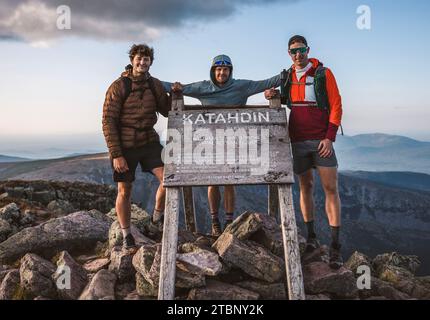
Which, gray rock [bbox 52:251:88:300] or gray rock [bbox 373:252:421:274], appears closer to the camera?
gray rock [bbox 52:251:88:300]

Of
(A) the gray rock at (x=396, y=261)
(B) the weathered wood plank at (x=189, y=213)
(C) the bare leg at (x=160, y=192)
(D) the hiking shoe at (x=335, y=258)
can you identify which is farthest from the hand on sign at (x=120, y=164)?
(A) the gray rock at (x=396, y=261)

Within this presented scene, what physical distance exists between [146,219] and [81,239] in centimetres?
189

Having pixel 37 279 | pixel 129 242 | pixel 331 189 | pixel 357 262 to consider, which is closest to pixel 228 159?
pixel 331 189

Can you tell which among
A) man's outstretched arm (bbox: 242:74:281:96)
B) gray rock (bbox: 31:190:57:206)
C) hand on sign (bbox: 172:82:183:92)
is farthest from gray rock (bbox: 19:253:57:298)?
gray rock (bbox: 31:190:57:206)

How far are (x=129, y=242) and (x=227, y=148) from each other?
3.21m

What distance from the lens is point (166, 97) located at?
27.5 feet

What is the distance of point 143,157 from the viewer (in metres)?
8.32

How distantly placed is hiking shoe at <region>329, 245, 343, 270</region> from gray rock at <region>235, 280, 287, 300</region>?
1.29 meters

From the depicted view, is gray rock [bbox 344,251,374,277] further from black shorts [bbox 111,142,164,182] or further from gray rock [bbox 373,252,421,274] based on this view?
black shorts [bbox 111,142,164,182]

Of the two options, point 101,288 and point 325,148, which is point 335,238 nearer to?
point 325,148

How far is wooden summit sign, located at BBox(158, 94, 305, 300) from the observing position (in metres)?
6.65

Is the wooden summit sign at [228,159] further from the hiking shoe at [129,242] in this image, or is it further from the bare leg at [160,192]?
the hiking shoe at [129,242]

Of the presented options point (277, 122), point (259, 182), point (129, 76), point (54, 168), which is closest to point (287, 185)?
point (259, 182)
